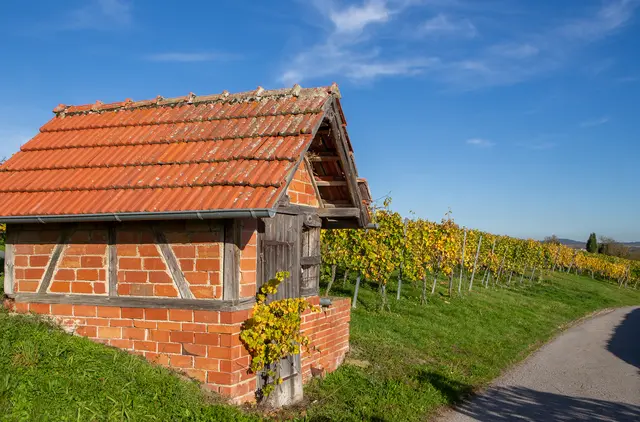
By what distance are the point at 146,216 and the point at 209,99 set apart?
2.59m

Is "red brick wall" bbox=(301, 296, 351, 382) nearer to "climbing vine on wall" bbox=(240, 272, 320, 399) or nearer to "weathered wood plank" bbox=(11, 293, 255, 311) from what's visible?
"climbing vine on wall" bbox=(240, 272, 320, 399)

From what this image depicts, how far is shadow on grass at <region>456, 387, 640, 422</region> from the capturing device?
25.4 ft

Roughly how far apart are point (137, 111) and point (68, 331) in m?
3.36

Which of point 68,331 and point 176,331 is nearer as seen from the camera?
point 176,331

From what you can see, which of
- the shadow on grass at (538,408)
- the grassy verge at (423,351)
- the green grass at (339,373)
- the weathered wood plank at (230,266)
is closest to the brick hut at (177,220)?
the weathered wood plank at (230,266)

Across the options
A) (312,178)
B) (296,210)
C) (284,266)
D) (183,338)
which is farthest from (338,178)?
(183,338)

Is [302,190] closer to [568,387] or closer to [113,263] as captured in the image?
[113,263]

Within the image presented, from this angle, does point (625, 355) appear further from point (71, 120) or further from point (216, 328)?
point (71, 120)

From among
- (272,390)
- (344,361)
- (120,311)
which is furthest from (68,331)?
(344,361)

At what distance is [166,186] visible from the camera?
20.3ft

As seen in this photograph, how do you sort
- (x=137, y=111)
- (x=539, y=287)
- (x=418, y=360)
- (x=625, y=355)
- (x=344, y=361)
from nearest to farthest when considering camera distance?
1. (x=137, y=111)
2. (x=344, y=361)
3. (x=418, y=360)
4. (x=625, y=355)
5. (x=539, y=287)

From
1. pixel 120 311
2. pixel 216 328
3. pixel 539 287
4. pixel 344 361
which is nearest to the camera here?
pixel 216 328

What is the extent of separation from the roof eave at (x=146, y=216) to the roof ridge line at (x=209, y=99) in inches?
89.4

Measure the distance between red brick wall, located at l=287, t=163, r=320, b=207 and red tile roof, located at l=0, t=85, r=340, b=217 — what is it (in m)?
0.92
